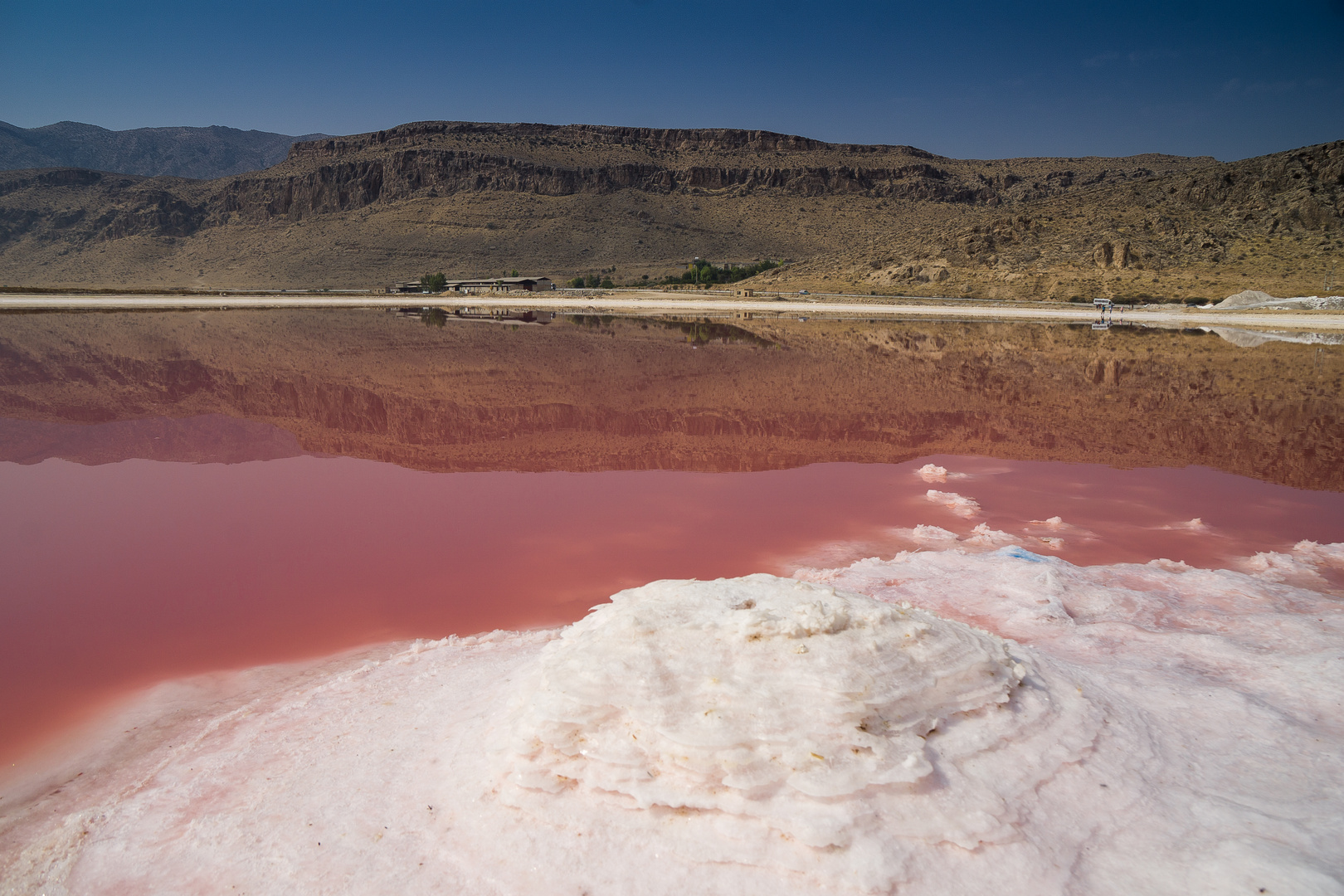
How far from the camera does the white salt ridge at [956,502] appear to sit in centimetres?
843

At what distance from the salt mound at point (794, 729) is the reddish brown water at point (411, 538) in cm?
218

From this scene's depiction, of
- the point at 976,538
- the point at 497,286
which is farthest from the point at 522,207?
the point at 976,538

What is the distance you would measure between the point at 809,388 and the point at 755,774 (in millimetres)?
14535

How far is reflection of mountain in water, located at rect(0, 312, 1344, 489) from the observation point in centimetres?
1135

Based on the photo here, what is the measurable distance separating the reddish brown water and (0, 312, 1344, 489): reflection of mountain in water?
3.74 feet

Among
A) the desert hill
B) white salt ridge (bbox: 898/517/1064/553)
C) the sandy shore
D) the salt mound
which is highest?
the desert hill

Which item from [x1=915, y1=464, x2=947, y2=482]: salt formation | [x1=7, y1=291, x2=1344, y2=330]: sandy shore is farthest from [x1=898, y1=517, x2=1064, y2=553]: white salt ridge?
[x1=7, y1=291, x2=1344, y2=330]: sandy shore

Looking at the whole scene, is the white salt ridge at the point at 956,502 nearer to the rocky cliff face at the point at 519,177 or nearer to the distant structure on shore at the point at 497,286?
the distant structure on shore at the point at 497,286

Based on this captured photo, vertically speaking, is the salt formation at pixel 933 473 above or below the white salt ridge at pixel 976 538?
above

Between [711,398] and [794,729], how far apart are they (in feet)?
41.6

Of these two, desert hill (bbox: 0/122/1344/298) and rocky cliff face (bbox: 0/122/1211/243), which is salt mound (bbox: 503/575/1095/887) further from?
rocky cliff face (bbox: 0/122/1211/243)

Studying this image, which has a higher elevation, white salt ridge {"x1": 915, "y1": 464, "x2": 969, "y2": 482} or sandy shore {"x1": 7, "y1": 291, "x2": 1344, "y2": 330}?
sandy shore {"x1": 7, "y1": 291, "x2": 1344, "y2": 330}

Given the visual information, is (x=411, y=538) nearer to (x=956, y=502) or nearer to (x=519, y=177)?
(x=956, y=502)

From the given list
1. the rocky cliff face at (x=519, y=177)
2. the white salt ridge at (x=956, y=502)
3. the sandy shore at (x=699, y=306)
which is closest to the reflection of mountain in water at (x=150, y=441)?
the white salt ridge at (x=956, y=502)
